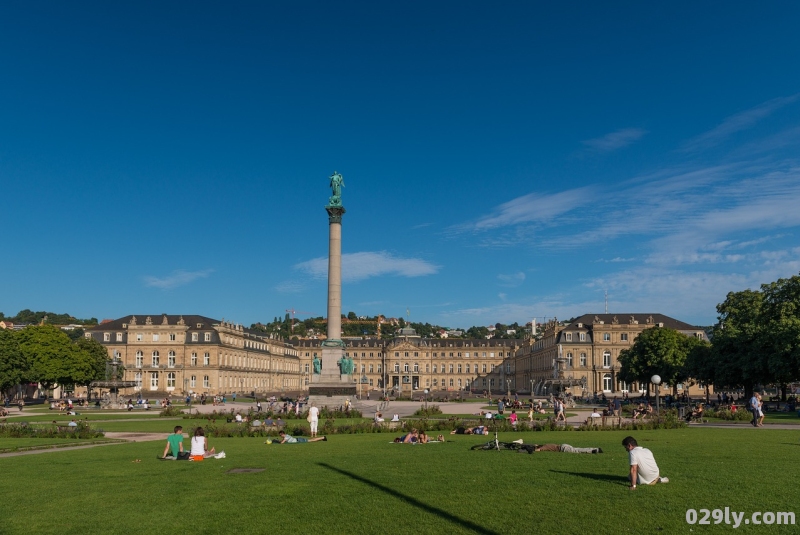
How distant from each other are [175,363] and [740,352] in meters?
99.0

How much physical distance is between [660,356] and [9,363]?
249 feet

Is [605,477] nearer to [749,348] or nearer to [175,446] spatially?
[175,446]

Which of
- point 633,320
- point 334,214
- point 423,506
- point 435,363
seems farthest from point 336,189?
point 435,363

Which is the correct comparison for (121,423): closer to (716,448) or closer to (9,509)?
(9,509)

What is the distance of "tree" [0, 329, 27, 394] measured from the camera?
6794cm

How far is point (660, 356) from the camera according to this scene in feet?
291

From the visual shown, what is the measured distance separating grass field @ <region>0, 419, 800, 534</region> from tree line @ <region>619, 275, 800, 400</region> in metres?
37.0

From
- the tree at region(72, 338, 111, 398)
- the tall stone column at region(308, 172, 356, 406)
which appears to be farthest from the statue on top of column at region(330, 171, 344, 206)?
the tree at region(72, 338, 111, 398)

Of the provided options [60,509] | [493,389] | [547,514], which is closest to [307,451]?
[60,509]

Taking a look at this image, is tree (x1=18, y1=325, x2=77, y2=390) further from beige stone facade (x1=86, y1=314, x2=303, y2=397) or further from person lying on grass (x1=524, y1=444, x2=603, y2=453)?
person lying on grass (x1=524, y1=444, x2=603, y2=453)

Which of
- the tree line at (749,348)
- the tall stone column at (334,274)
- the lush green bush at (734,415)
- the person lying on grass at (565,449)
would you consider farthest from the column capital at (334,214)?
the person lying on grass at (565,449)

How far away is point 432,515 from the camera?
1232 cm

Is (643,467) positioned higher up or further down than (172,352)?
further down

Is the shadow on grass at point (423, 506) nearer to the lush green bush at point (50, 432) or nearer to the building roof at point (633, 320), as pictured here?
the lush green bush at point (50, 432)
